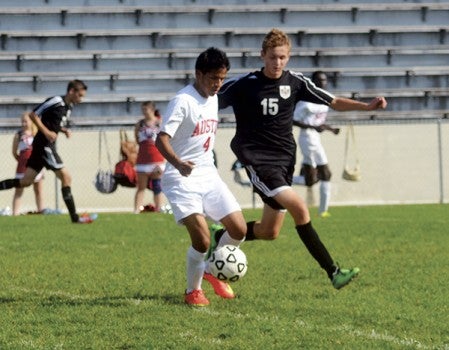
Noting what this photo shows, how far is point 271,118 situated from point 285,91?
0.23 metres

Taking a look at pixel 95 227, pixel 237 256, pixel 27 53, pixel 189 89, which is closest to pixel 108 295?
pixel 237 256

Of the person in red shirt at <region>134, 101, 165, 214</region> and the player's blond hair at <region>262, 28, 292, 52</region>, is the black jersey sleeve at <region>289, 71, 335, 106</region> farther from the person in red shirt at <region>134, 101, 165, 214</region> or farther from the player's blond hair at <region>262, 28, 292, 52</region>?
the person in red shirt at <region>134, 101, 165, 214</region>

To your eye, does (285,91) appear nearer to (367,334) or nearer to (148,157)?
(367,334)

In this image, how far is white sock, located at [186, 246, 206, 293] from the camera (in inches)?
310

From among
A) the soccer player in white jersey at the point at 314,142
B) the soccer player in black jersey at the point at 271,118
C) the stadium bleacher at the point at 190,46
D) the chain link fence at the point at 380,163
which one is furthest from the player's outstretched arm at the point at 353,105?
the stadium bleacher at the point at 190,46

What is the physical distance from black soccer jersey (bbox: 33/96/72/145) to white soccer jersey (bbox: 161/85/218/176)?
26.3ft

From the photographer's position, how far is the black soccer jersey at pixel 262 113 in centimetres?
873

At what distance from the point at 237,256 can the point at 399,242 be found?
4.88 meters

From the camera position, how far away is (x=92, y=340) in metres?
6.20

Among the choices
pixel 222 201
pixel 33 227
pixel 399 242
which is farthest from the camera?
pixel 33 227

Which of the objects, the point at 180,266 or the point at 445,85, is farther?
the point at 445,85

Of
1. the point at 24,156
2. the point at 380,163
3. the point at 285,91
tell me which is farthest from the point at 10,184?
the point at 285,91

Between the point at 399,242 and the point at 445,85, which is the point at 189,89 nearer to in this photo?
the point at 399,242

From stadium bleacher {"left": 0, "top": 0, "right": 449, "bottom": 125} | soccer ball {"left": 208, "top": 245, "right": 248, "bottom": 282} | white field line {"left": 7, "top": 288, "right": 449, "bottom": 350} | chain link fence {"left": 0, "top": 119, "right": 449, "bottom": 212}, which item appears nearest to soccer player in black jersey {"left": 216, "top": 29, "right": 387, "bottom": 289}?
soccer ball {"left": 208, "top": 245, "right": 248, "bottom": 282}
